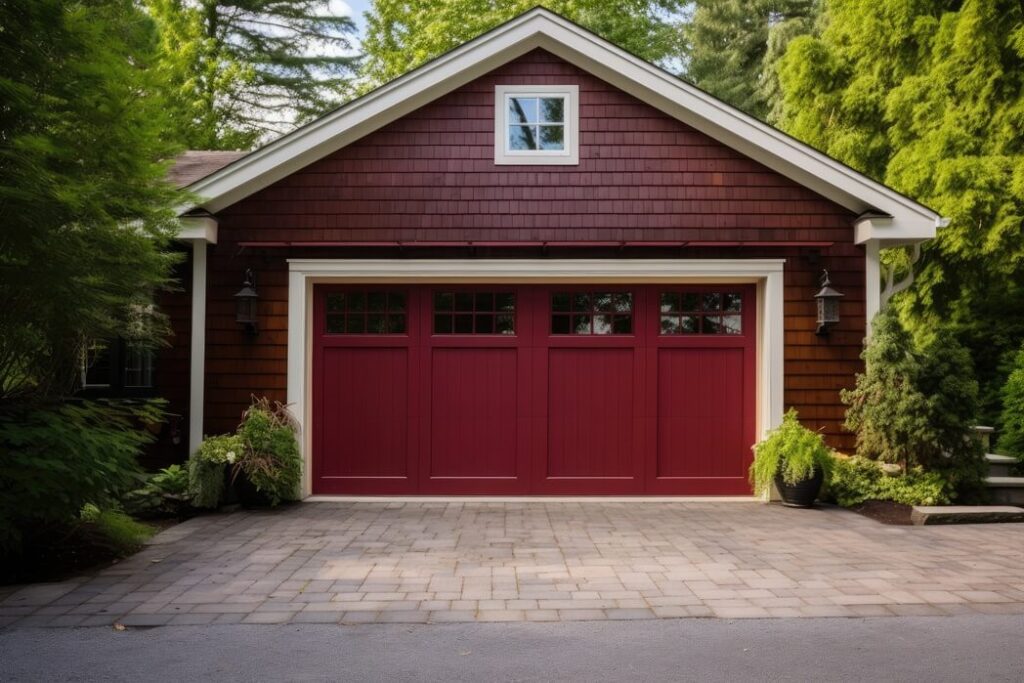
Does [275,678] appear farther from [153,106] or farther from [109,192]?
[153,106]

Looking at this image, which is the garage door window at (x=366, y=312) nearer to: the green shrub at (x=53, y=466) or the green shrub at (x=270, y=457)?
the green shrub at (x=270, y=457)

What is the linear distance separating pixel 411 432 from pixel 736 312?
12.3 ft

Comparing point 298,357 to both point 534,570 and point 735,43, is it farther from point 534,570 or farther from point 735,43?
point 735,43

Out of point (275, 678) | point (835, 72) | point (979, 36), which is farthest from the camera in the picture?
point (835, 72)

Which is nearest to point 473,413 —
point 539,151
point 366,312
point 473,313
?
point 473,313

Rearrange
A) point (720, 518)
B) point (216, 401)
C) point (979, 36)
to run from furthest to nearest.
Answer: point (979, 36)
point (216, 401)
point (720, 518)

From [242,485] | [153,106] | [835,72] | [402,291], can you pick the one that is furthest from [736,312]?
[835,72]

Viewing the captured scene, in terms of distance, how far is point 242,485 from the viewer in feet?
26.6

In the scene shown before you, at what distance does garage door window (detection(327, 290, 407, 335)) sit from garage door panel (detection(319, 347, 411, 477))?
0.84 ft

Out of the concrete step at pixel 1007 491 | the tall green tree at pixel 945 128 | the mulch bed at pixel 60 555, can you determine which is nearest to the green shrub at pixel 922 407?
the concrete step at pixel 1007 491

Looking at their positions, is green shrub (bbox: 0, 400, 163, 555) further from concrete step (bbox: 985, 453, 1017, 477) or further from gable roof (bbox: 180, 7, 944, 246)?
concrete step (bbox: 985, 453, 1017, 477)

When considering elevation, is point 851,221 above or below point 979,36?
below

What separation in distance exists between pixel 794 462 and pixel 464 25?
15683 mm

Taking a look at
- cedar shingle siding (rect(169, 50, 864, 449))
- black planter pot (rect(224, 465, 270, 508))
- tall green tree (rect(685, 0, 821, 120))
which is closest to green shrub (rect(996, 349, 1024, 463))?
cedar shingle siding (rect(169, 50, 864, 449))
